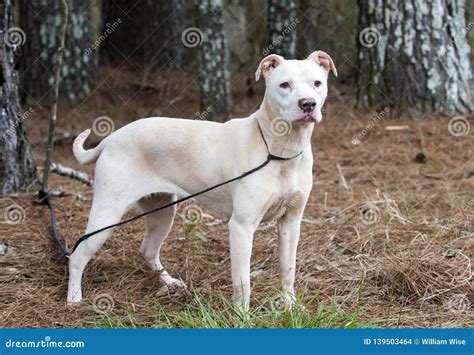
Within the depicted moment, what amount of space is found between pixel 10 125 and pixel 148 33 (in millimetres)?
5303

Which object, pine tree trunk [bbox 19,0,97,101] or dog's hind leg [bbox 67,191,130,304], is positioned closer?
dog's hind leg [bbox 67,191,130,304]

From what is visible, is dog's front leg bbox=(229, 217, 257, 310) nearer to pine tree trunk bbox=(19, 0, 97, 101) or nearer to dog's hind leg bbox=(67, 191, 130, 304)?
dog's hind leg bbox=(67, 191, 130, 304)

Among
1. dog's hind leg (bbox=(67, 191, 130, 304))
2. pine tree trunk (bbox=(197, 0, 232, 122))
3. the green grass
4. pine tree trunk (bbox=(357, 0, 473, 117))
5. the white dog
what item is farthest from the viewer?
pine tree trunk (bbox=(197, 0, 232, 122))

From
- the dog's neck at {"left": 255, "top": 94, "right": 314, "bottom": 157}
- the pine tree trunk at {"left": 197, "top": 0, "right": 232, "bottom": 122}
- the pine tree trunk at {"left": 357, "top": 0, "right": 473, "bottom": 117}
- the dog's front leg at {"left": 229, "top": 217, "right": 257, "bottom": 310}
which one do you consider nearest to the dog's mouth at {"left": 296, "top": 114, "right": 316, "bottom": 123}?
the dog's neck at {"left": 255, "top": 94, "right": 314, "bottom": 157}

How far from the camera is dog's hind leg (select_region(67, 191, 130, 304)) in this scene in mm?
4062

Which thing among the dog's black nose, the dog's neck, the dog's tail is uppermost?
the dog's black nose

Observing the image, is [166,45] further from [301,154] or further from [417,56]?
[301,154]

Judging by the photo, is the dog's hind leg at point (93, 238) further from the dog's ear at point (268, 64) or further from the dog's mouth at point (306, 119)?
the dog's mouth at point (306, 119)

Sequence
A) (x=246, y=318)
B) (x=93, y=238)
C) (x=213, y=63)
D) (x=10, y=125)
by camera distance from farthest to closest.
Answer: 1. (x=213, y=63)
2. (x=10, y=125)
3. (x=93, y=238)
4. (x=246, y=318)

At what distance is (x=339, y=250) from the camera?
470 cm

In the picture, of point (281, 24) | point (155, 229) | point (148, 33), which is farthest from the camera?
point (148, 33)

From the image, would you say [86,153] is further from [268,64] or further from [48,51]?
[48,51]

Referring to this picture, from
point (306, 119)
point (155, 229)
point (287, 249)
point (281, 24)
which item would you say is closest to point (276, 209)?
point (287, 249)

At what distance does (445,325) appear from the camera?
3.56m
